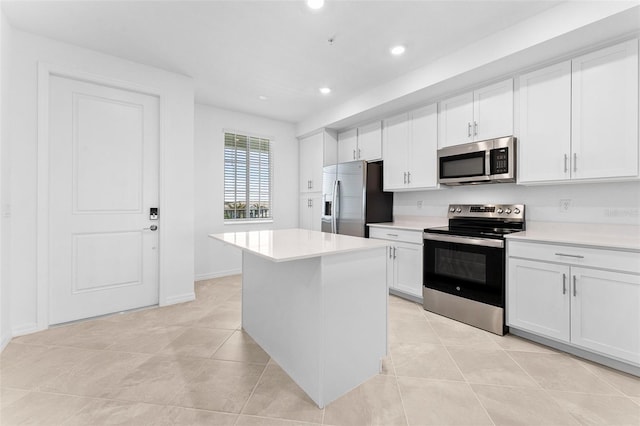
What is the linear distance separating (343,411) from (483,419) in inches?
29.6

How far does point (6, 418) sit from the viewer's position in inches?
60.6

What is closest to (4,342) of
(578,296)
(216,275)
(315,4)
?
(216,275)

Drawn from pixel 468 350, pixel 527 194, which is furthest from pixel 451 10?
pixel 468 350

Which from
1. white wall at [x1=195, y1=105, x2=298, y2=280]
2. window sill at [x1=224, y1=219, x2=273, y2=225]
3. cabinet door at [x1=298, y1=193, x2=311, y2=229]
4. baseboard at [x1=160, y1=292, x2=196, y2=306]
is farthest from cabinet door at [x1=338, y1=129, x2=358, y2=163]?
baseboard at [x1=160, y1=292, x2=196, y2=306]

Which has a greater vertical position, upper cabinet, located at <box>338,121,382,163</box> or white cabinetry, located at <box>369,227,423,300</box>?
upper cabinet, located at <box>338,121,382,163</box>

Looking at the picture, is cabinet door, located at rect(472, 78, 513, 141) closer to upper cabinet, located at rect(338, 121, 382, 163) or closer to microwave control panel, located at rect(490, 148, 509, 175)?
microwave control panel, located at rect(490, 148, 509, 175)

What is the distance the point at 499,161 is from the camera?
111 inches

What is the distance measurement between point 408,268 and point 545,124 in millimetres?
1930

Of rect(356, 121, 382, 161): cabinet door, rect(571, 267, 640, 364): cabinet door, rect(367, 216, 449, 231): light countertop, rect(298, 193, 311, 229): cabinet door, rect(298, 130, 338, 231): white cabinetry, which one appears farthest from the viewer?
rect(298, 193, 311, 229): cabinet door

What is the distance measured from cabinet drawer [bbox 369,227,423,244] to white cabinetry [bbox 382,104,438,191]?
23.8 inches

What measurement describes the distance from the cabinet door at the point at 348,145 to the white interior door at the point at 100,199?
2.70 meters

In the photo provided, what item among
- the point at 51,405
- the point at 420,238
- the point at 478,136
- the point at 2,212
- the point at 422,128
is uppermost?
the point at 422,128

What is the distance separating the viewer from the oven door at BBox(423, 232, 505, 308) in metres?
2.57

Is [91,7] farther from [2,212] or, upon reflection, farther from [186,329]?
[186,329]
